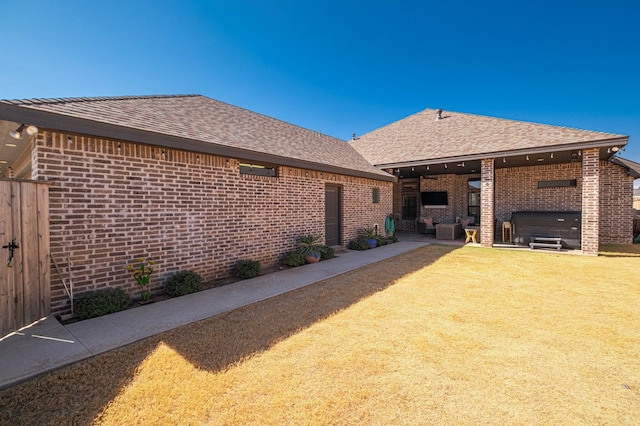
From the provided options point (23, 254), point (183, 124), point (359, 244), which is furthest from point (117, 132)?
point (359, 244)

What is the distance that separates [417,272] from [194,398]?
5.61 m

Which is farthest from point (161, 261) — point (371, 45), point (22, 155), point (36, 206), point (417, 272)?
point (371, 45)

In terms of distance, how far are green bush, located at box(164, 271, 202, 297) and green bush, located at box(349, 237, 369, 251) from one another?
19.4ft

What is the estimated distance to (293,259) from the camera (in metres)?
7.14

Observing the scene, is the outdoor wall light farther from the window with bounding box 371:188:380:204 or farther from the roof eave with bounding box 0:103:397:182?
the window with bounding box 371:188:380:204

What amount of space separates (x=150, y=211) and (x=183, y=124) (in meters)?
2.23

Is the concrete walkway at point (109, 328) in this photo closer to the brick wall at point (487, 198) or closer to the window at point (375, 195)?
the window at point (375, 195)

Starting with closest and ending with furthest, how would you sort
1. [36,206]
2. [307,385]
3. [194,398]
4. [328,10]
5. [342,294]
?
[194,398] → [307,385] → [36,206] → [342,294] → [328,10]

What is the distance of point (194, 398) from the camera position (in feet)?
7.28

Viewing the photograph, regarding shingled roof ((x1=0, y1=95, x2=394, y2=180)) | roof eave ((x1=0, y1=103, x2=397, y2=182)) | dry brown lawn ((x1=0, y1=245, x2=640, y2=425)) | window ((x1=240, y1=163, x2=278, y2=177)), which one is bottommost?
dry brown lawn ((x1=0, y1=245, x2=640, y2=425))

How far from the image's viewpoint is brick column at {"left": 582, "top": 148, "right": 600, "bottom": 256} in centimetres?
838

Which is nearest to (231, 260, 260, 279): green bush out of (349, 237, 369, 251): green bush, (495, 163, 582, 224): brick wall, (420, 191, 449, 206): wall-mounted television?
(349, 237, 369, 251): green bush

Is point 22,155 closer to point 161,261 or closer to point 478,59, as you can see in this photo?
point 161,261

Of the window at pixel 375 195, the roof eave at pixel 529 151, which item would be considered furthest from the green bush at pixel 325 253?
the roof eave at pixel 529 151
